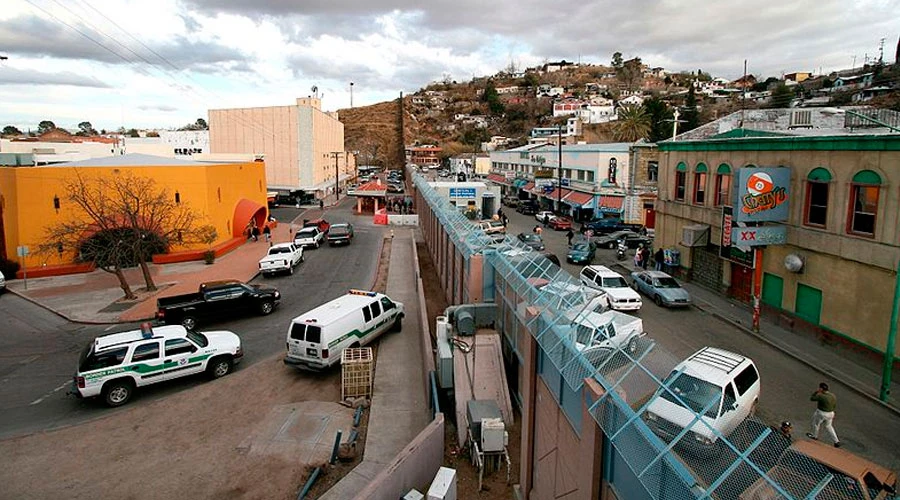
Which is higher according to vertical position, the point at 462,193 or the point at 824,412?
the point at 462,193

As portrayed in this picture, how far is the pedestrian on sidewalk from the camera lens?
37.7 feet

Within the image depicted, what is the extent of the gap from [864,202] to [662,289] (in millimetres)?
7780

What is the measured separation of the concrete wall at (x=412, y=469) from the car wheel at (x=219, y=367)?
26.3 ft

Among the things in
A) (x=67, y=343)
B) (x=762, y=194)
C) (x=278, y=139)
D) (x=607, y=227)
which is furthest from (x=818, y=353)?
(x=278, y=139)

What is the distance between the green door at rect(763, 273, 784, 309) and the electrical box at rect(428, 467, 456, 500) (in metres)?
16.5

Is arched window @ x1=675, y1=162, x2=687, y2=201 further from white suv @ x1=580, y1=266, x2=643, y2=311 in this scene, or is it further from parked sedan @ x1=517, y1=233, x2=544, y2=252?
parked sedan @ x1=517, y1=233, x2=544, y2=252

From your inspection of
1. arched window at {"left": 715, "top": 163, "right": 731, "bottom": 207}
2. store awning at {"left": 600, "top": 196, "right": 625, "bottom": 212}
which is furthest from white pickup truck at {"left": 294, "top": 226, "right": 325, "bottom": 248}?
arched window at {"left": 715, "top": 163, "right": 731, "bottom": 207}

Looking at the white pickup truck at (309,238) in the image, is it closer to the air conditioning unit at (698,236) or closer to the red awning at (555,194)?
the air conditioning unit at (698,236)

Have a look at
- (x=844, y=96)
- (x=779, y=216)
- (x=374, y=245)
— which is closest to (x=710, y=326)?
(x=779, y=216)

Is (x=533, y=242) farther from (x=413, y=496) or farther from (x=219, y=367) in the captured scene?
(x=413, y=496)

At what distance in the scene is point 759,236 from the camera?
2011 centimetres

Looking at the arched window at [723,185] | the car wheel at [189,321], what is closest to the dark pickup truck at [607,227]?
the arched window at [723,185]

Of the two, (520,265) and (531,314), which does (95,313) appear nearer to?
(520,265)

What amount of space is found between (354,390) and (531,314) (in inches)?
265
